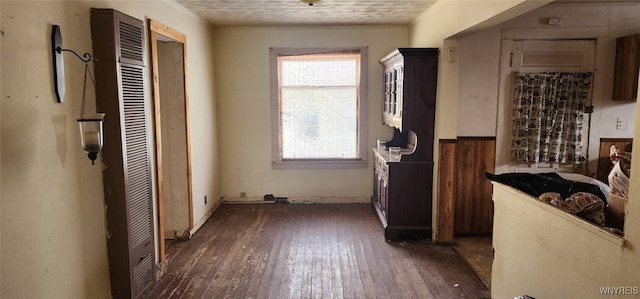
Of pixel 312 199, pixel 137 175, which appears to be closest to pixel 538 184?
pixel 137 175

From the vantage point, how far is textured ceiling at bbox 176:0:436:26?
3842 millimetres

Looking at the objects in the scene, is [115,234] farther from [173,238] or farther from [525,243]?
[525,243]

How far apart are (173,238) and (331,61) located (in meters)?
2.96

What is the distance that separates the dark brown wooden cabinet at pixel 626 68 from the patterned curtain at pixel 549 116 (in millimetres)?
258

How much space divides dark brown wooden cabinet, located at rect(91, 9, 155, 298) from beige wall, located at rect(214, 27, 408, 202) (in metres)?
2.48

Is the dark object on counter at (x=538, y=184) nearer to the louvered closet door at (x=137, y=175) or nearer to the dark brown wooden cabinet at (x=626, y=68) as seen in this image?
the dark brown wooden cabinet at (x=626, y=68)

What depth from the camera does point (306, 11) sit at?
4.25 meters

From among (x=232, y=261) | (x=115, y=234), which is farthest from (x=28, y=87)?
(x=232, y=261)

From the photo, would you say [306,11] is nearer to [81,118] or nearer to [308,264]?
[308,264]

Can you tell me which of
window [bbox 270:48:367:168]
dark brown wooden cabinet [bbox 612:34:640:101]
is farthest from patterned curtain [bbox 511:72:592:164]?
window [bbox 270:48:367:168]

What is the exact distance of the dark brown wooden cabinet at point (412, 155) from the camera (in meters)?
3.87

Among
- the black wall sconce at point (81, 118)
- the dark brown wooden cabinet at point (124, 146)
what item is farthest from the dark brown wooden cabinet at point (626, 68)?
the black wall sconce at point (81, 118)

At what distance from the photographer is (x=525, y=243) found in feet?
7.20

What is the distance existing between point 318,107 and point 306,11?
1.40m
